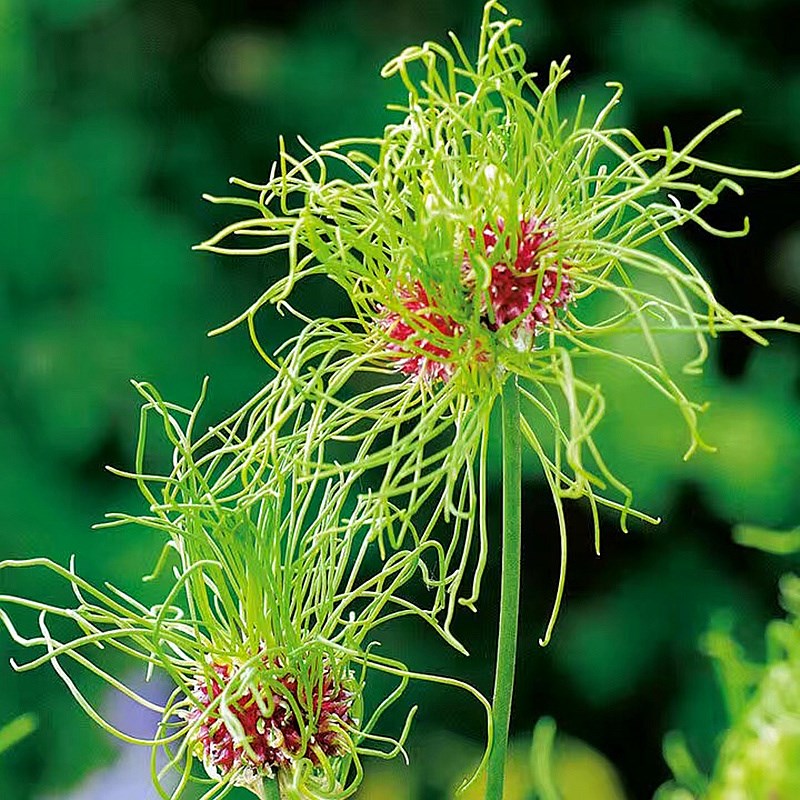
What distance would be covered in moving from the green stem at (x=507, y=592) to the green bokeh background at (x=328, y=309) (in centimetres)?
66

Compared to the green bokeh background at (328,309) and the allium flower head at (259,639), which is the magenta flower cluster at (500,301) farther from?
the green bokeh background at (328,309)

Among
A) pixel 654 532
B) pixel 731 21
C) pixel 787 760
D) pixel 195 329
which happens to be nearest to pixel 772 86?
pixel 731 21

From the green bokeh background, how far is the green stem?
662mm

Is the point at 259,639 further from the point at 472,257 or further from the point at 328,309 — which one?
the point at 328,309

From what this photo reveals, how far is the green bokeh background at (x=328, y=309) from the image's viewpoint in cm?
96

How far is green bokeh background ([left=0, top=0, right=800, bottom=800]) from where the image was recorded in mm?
961

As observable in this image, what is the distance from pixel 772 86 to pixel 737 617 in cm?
38

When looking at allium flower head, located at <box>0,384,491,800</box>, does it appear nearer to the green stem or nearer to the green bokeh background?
the green stem

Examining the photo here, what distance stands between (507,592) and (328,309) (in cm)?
78

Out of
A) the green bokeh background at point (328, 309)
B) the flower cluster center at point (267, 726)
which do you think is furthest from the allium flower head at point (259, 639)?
the green bokeh background at point (328, 309)

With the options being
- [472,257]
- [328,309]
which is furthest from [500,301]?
[328,309]

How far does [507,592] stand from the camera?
0.90 feet

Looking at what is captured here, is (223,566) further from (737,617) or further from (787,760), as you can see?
(737,617)

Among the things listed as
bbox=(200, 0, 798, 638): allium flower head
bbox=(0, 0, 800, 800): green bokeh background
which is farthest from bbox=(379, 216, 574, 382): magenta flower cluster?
bbox=(0, 0, 800, 800): green bokeh background
